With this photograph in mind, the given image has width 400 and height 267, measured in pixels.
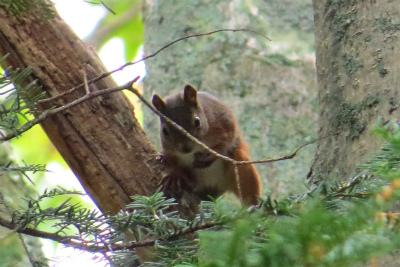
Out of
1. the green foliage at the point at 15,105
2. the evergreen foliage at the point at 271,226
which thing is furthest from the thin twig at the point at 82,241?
the green foliage at the point at 15,105

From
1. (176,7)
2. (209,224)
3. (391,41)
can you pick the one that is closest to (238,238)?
(209,224)

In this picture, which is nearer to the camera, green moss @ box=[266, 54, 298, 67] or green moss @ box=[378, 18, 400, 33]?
green moss @ box=[378, 18, 400, 33]

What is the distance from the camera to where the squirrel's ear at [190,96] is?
Result: 104 inches

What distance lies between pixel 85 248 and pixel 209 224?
0.28 metres

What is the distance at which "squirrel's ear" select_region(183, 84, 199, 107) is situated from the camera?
8.71ft

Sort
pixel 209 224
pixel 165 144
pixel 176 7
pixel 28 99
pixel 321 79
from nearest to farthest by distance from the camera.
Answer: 1. pixel 209 224
2. pixel 28 99
3. pixel 321 79
4. pixel 165 144
5. pixel 176 7

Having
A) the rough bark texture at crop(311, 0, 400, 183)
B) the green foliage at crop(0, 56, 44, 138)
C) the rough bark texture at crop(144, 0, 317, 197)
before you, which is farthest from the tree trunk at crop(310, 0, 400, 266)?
the rough bark texture at crop(144, 0, 317, 197)

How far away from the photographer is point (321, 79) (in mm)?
1836

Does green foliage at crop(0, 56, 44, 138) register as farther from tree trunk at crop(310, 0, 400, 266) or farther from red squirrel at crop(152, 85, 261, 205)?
red squirrel at crop(152, 85, 261, 205)

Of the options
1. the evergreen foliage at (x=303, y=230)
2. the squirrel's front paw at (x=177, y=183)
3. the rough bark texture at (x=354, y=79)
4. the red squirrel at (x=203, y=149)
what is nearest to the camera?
the evergreen foliage at (x=303, y=230)

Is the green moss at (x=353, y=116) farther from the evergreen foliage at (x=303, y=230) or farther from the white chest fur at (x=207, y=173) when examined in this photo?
the white chest fur at (x=207, y=173)

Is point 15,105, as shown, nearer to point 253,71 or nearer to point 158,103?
point 158,103

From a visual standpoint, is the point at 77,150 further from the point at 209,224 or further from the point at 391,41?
the point at 391,41

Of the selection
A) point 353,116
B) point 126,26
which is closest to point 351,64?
point 353,116
